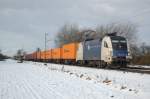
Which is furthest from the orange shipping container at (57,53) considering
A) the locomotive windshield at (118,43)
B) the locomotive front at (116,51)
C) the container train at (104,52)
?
the locomotive windshield at (118,43)

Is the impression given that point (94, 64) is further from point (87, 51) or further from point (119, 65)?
point (119, 65)

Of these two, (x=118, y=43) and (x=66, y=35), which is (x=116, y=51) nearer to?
(x=118, y=43)

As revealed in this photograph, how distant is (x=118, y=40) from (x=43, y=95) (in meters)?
17.8

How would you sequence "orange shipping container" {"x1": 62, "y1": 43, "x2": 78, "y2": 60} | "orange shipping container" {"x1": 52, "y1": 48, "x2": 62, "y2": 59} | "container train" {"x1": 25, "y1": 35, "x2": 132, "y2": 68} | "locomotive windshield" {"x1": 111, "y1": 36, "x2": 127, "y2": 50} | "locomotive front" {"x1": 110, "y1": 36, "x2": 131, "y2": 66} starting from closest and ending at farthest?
"locomotive front" {"x1": 110, "y1": 36, "x2": 131, "y2": 66} < "container train" {"x1": 25, "y1": 35, "x2": 132, "y2": 68} < "locomotive windshield" {"x1": 111, "y1": 36, "x2": 127, "y2": 50} < "orange shipping container" {"x1": 62, "y1": 43, "x2": 78, "y2": 60} < "orange shipping container" {"x1": 52, "y1": 48, "x2": 62, "y2": 59}

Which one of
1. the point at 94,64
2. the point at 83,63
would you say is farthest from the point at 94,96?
the point at 83,63

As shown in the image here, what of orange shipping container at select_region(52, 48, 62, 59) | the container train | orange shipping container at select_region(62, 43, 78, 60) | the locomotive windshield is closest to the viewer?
the container train

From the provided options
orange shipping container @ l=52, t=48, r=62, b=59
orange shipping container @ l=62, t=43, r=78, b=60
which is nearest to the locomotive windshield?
orange shipping container @ l=62, t=43, r=78, b=60

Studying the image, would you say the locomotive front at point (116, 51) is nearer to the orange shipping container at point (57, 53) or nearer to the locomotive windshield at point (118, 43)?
the locomotive windshield at point (118, 43)

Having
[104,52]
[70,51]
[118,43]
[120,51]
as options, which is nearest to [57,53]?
[70,51]

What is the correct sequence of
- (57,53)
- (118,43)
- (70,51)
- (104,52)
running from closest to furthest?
(118,43) < (104,52) < (70,51) < (57,53)

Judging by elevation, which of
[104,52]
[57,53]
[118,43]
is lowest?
[104,52]

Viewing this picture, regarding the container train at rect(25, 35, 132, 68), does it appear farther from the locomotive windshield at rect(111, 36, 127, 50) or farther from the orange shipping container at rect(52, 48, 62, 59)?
the orange shipping container at rect(52, 48, 62, 59)

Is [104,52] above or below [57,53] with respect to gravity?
below

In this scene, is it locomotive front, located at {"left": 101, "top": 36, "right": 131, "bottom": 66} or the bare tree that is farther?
the bare tree
